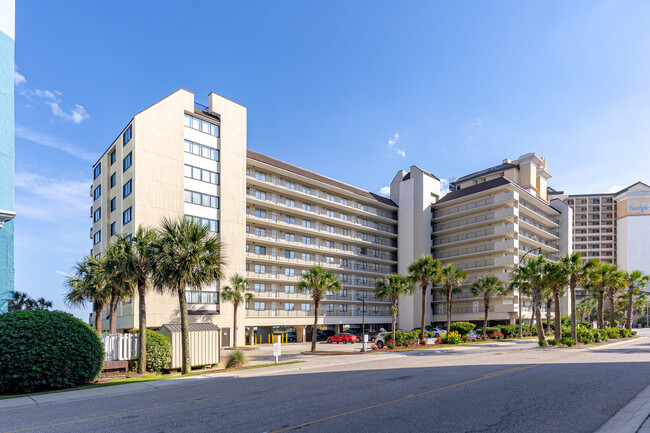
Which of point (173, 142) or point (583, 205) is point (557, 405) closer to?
point (173, 142)

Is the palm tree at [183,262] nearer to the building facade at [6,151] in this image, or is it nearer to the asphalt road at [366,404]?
the asphalt road at [366,404]

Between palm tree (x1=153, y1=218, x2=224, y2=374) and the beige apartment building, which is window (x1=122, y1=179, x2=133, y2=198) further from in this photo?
palm tree (x1=153, y1=218, x2=224, y2=374)

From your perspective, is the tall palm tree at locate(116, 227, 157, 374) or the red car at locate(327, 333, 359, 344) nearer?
the tall palm tree at locate(116, 227, 157, 374)

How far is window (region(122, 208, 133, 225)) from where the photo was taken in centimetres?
4403

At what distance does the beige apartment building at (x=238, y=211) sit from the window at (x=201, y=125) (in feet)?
0.41

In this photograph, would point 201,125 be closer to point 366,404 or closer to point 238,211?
point 238,211

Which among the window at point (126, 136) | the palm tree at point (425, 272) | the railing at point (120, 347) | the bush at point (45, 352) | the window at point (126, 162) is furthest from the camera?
the window at point (126, 136)

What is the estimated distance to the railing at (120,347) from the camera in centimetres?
2303

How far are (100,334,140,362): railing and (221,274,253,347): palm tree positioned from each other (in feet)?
81.4

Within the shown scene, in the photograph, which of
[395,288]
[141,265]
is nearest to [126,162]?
[141,265]

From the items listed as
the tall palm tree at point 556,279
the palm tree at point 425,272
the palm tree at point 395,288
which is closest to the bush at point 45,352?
the palm tree at point 395,288

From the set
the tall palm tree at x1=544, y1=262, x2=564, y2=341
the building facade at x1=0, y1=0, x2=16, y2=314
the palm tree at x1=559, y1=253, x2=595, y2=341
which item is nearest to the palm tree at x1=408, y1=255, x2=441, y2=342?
the tall palm tree at x1=544, y1=262, x2=564, y2=341

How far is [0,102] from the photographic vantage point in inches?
825

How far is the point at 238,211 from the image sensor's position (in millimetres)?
52219
